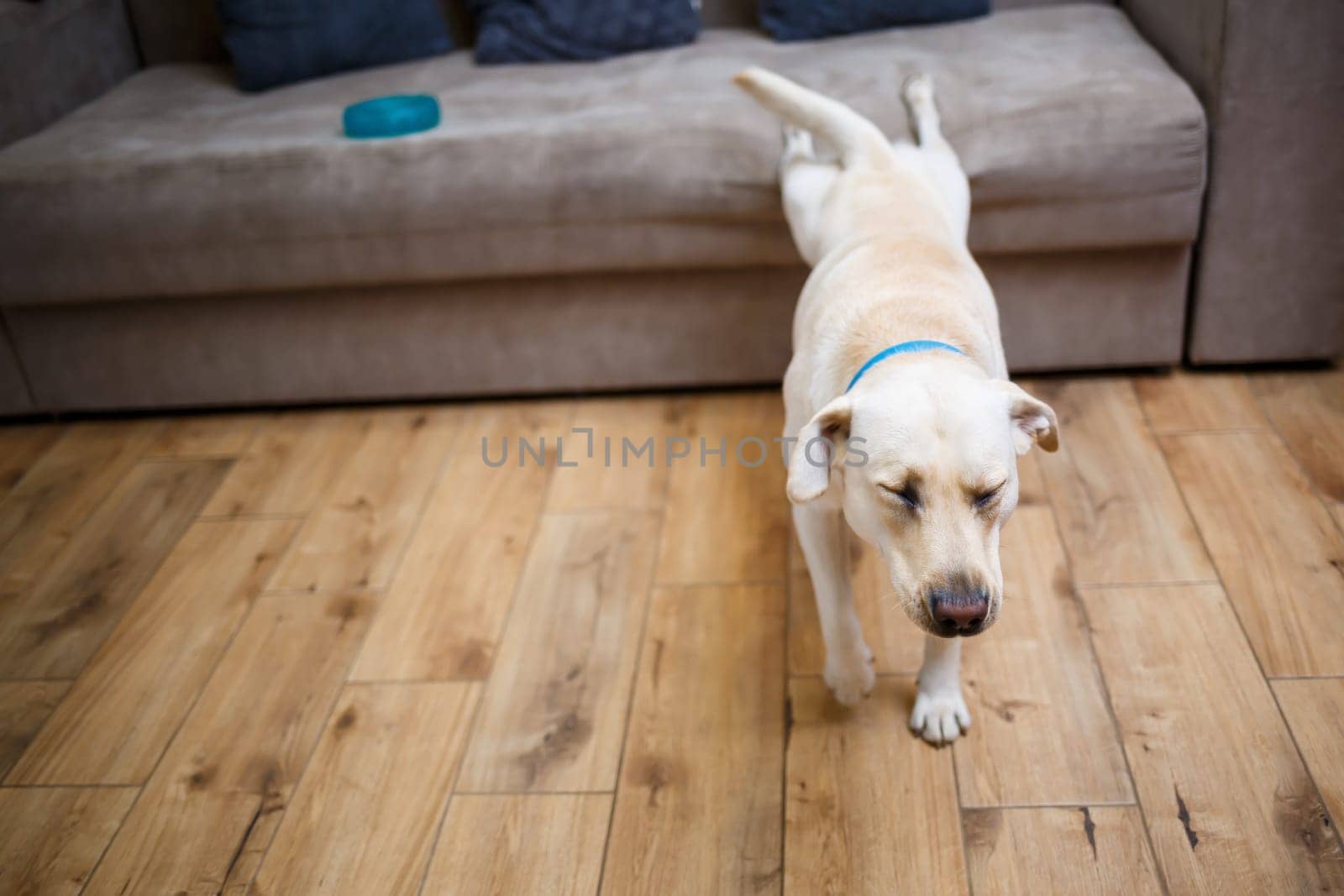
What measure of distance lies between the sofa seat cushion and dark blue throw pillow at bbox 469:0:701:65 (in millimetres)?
253

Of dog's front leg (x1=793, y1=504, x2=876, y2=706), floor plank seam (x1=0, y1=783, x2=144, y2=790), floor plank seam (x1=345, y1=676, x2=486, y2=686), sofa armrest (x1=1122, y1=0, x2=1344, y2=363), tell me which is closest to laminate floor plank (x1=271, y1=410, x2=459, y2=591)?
floor plank seam (x1=345, y1=676, x2=486, y2=686)

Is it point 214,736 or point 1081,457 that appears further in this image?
point 1081,457

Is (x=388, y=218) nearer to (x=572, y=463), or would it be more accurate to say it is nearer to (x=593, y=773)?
(x=572, y=463)

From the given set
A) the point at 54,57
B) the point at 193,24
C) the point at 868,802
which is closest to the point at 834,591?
the point at 868,802

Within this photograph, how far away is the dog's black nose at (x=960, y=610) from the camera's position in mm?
1188

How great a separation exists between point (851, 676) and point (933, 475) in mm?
449

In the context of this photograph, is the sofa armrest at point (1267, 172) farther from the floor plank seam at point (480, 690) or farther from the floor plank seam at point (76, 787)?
the floor plank seam at point (76, 787)

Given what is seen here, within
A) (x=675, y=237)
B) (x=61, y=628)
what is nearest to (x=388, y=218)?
(x=675, y=237)

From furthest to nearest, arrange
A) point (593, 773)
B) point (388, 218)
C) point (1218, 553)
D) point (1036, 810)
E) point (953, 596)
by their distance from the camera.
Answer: point (388, 218), point (1218, 553), point (593, 773), point (1036, 810), point (953, 596)

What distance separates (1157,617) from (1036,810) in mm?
425

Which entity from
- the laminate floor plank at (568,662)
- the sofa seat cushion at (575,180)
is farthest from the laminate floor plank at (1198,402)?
→ the laminate floor plank at (568,662)

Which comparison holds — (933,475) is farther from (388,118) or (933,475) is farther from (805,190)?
(388,118)

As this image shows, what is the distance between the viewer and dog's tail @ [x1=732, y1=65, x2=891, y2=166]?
6.26 feet

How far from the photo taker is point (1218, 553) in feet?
5.80
